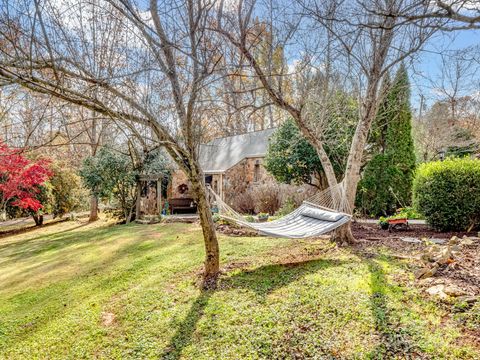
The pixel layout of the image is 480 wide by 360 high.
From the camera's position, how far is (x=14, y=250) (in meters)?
8.43

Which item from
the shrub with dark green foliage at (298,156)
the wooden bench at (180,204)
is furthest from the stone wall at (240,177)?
the shrub with dark green foliage at (298,156)

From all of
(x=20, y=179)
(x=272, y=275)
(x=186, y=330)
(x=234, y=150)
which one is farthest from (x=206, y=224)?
(x=234, y=150)

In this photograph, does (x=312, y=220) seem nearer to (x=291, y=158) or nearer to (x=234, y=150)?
(x=291, y=158)

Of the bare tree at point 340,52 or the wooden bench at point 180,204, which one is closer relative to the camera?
the bare tree at point 340,52

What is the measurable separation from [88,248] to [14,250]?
2572 mm

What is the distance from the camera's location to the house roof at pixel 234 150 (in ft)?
47.5

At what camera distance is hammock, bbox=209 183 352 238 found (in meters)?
4.88

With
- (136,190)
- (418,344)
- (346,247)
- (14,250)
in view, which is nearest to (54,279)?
(14,250)

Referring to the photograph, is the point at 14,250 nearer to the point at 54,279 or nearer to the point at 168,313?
the point at 54,279

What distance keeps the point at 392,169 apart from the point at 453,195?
10.4 feet

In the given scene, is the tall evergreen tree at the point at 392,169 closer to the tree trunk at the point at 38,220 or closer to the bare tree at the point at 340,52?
the bare tree at the point at 340,52

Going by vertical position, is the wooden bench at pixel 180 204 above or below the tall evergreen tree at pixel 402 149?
below

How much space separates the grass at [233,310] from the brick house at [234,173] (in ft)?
26.9

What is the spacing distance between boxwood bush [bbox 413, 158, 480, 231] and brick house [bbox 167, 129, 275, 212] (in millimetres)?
7068
